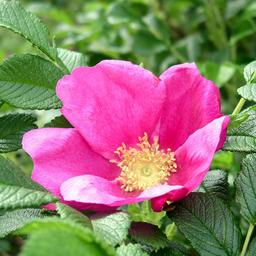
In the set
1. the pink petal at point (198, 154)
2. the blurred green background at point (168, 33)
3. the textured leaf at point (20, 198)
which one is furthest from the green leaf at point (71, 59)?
the blurred green background at point (168, 33)

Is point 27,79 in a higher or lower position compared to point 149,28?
higher

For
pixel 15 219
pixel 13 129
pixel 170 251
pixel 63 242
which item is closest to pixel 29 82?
pixel 13 129

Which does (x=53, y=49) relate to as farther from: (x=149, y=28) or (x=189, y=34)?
(x=189, y=34)

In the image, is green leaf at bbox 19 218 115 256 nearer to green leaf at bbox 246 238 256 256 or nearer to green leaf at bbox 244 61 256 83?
green leaf at bbox 246 238 256 256

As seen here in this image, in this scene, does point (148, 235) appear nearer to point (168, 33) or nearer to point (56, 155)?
point (56, 155)

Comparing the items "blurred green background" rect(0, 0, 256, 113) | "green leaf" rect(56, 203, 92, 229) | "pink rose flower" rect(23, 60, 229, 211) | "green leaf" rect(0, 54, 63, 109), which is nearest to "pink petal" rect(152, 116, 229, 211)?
"pink rose flower" rect(23, 60, 229, 211)

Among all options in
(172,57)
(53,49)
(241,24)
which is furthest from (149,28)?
(53,49)
